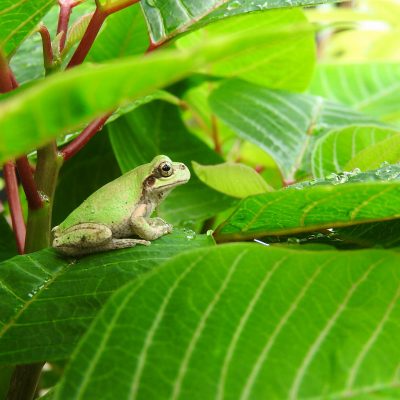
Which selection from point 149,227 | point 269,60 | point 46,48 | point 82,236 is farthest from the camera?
point 269,60

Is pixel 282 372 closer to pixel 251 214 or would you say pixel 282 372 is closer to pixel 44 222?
pixel 251 214

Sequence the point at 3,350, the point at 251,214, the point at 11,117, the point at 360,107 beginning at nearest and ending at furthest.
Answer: the point at 11,117 → the point at 3,350 → the point at 251,214 → the point at 360,107

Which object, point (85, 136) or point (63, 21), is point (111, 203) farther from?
point (63, 21)

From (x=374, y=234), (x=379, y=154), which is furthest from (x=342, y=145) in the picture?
(x=374, y=234)

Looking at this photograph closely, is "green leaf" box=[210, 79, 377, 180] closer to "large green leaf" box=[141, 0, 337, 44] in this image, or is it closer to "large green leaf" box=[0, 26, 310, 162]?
"large green leaf" box=[141, 0, 337, 44]

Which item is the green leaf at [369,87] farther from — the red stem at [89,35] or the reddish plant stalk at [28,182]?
the reddish plant stalk at [28,182]

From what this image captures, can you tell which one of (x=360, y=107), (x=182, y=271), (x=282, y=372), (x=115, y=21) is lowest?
(x=360, y=107)

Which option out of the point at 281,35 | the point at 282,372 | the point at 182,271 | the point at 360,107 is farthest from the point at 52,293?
the point at 360,107
